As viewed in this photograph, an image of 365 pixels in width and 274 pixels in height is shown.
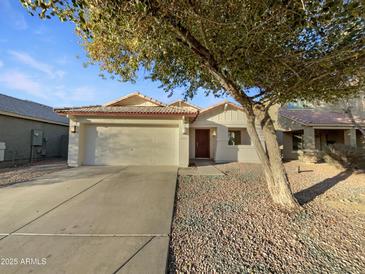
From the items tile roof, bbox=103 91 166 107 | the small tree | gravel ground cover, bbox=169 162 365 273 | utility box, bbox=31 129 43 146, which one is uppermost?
tile roof, bbox=103 91 166 107

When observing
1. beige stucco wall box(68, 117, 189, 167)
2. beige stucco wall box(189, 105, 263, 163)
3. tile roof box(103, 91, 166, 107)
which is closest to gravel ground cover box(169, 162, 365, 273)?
beige stucco wall box(68, 117, 189, 167)

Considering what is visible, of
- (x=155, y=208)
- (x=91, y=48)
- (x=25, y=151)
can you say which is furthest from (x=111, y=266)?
(x=25, y=151)

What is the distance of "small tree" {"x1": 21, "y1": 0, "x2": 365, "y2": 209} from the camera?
11.1 feet

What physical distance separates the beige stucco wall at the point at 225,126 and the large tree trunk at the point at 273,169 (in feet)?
26.3

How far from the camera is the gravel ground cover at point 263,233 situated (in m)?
2.79

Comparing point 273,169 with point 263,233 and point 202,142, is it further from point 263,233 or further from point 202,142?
point 202,142

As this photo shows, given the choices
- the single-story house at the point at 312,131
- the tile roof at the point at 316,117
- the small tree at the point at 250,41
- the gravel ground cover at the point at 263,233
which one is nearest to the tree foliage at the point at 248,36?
the small tree at the point at 250,41

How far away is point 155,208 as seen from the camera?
4.76 metres

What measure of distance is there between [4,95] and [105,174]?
1203cm

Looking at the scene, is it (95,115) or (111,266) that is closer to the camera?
(111,266)

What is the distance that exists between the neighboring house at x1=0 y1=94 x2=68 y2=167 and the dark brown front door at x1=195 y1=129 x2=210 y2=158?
11.2m

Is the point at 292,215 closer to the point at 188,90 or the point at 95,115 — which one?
the point at 188,90

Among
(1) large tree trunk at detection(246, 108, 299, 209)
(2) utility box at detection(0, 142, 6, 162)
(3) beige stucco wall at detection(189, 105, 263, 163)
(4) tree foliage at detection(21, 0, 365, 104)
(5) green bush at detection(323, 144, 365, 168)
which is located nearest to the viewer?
(4) tree foliage at detection(21, 0, 365, 104)

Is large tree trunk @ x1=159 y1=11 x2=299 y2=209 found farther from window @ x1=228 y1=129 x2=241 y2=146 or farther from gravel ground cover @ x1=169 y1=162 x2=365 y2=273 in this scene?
window @ x1=228 y1=129 x2=241 y2=146
